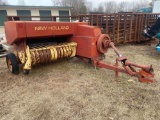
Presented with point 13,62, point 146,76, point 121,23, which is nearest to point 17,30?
point 13,62

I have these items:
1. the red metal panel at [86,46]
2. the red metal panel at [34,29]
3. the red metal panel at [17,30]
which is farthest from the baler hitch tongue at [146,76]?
the red metal panel at [17,30]

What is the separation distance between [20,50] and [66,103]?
194 centimetres

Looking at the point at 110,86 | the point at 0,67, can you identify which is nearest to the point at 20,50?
the point at 0,67

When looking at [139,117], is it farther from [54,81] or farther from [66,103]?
[54,81]

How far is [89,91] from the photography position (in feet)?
10.5

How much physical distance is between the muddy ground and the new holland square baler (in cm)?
29

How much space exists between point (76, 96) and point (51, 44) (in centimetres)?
186

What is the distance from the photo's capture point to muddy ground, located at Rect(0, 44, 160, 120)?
8.33ft

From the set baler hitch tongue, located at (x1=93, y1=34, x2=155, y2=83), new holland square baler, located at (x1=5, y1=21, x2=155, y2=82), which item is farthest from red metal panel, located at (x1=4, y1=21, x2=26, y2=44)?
baler hitch tongue, located at (x1=93, y1=34, x2=155, y2=83)

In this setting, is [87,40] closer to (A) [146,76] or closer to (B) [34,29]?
(B) [34,29]

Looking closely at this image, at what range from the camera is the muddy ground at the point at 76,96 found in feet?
8.33

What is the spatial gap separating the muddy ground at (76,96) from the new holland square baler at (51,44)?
0.95ft

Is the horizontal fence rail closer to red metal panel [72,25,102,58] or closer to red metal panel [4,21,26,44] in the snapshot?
red metal panel [72,25,102,58]

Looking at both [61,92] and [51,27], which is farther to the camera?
[51,27]
